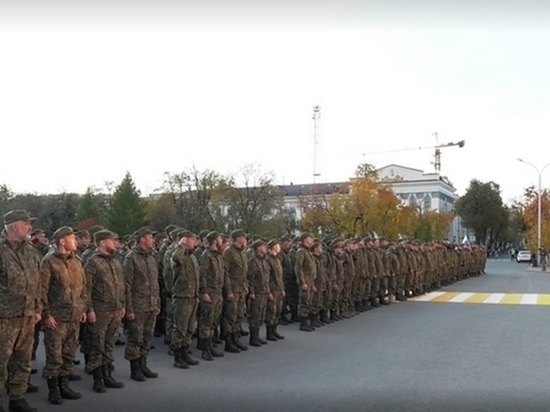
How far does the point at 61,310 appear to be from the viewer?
26.6 ft

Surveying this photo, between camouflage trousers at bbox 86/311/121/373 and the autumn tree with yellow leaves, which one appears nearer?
camouflage trousers at bbox 86/311/121/373

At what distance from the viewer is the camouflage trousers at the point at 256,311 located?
1225 centimetres

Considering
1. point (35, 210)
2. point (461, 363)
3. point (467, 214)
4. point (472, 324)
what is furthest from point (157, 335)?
point (467, 214)

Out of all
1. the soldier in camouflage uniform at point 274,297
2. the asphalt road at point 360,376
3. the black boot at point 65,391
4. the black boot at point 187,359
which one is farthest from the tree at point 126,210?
the black boot at point 65,391

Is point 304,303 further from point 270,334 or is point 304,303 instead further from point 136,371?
point 136,371

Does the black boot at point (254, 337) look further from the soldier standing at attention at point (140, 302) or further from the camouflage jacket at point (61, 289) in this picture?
the camouflage jacket at point (61, 289)

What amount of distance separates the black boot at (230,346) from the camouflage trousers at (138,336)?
236 cm

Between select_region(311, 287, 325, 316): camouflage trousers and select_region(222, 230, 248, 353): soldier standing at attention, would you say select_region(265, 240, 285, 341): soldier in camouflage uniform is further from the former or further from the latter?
select_region(311, 287, 325, 316): camouflage trousers

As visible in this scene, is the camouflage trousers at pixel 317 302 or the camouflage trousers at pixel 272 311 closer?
the camouflage trousers at pixel 272 311

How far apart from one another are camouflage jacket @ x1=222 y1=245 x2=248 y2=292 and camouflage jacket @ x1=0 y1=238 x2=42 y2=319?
183 inches

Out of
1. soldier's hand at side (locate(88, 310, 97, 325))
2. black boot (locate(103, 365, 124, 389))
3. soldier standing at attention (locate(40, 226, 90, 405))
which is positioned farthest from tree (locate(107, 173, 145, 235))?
soldier standing at attention (locate(40, 226, 90, 405))

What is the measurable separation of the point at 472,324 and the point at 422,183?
276 ft

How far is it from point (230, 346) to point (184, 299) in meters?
1.74

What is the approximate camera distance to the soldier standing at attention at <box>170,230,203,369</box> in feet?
33.3
